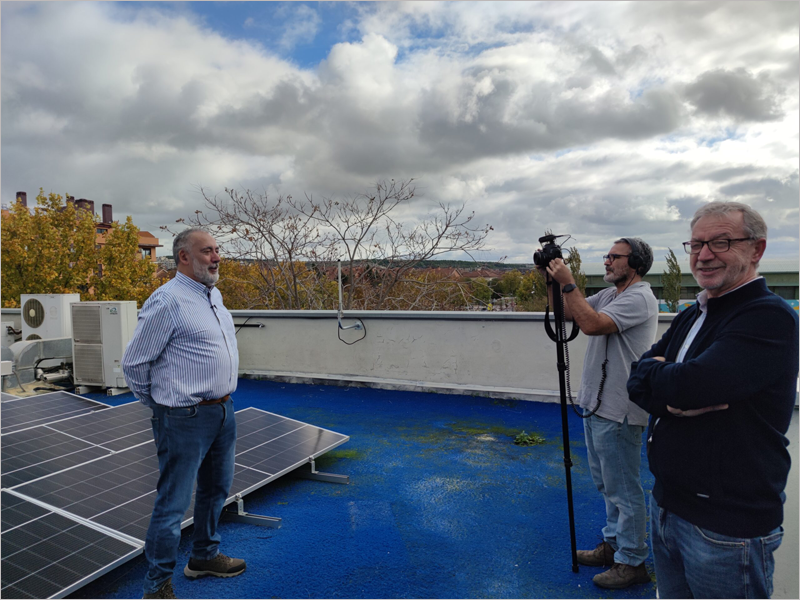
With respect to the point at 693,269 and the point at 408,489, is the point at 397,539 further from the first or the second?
the point at 693,269

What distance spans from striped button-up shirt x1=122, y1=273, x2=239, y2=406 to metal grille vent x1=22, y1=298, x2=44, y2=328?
6.96m

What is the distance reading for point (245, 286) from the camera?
1234 cm

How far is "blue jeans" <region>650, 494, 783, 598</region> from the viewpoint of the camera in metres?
1.45

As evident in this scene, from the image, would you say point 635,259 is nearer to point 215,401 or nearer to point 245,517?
point 215,401

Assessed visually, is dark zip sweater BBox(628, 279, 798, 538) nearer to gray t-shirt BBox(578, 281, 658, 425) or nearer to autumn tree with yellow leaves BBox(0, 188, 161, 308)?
gray t-shirt BBox(578, 281, 658, 425)

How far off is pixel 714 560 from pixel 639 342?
130 cm

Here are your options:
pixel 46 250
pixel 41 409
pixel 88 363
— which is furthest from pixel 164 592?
pixel 46 250

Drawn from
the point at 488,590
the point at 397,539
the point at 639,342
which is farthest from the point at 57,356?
the point at 639,342

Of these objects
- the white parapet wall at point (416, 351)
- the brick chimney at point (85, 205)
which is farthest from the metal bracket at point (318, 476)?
the brick chimney at point (85, 205)

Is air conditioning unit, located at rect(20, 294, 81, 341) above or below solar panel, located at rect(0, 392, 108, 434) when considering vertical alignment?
Result: above

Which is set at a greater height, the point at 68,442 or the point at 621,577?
the point at 68,442

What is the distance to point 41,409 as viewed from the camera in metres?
4.71

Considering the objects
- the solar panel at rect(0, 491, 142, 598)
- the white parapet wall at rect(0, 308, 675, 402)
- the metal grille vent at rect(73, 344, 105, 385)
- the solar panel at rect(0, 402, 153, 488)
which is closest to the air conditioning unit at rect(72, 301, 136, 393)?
the metal grille vent at rect(73, 344, 105, 385)

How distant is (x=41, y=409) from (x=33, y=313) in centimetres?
422
